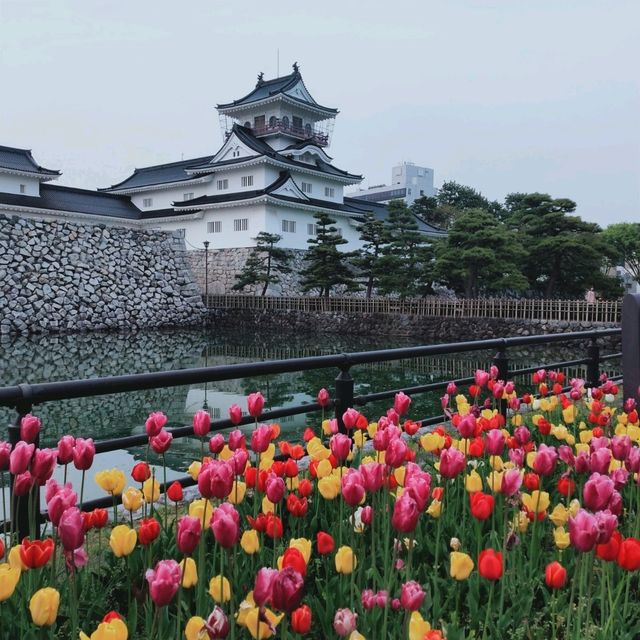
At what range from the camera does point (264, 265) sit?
28.7 metres

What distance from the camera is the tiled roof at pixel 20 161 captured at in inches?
1135

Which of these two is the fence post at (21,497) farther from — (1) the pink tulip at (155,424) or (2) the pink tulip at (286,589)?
(2) the pink tulip at (286,589)

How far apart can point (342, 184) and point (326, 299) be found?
1075cm

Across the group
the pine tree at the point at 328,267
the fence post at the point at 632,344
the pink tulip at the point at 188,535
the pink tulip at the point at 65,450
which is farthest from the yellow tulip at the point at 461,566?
the pine tree at the point at 328,267

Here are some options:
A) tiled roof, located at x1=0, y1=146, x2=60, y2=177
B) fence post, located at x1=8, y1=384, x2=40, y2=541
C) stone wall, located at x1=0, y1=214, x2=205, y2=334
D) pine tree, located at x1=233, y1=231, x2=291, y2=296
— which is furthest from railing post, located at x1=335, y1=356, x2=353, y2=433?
tiled roof, located at x1=0, y1=146, x2=60, y2=177

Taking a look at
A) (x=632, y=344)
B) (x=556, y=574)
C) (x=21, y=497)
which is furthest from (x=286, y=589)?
(x=632, y=344)

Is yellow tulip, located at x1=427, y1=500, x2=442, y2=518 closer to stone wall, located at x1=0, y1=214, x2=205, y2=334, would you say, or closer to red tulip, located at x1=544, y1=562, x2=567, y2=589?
red tulip, located at x1=544, y1=562, x2=567, y2=589

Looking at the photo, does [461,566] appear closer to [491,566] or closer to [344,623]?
[491,566]

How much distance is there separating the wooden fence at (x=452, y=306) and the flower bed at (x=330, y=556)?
19.0 m

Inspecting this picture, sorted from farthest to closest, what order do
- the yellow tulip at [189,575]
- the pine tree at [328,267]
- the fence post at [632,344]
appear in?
the pine tree at [328,267]
the fence post at [632,344]
the yellow tulip at [189,575]

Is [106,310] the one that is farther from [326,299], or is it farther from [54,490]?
[54,490]

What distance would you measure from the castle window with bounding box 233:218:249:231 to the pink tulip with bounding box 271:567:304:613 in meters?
29.9

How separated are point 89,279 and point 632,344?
2181cm

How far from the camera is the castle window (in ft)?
99.2
